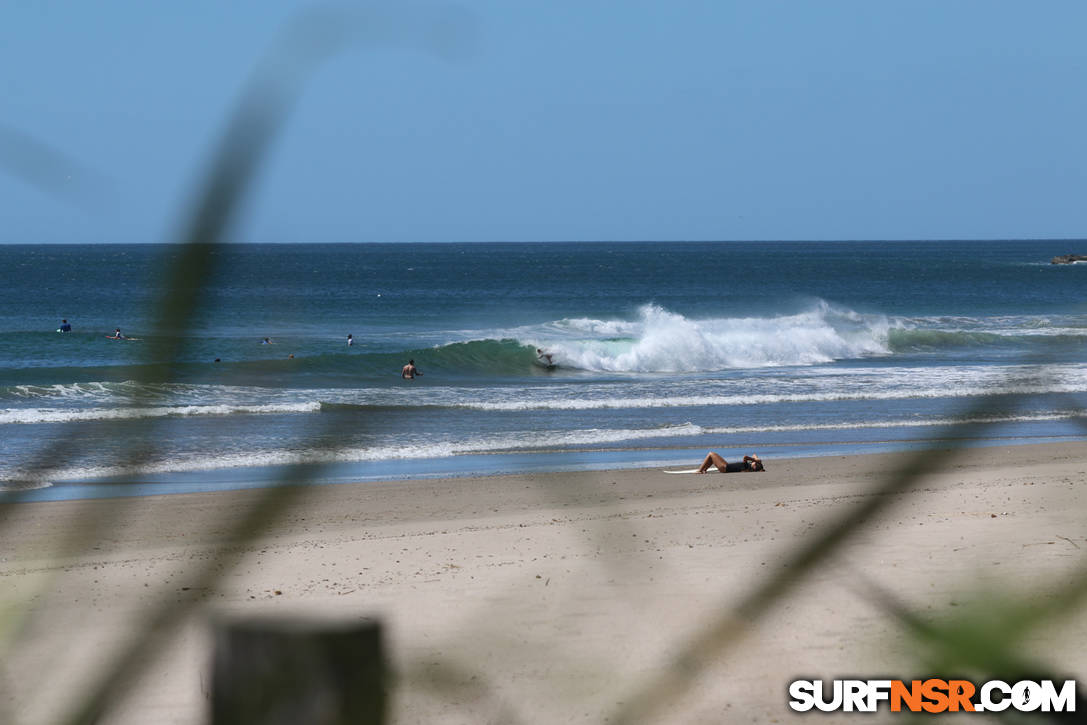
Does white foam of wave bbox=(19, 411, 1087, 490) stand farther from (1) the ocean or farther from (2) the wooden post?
(2) the wooden post

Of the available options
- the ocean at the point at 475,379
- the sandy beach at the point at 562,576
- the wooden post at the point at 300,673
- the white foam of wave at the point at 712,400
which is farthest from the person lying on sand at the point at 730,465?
the wooden post at the point at 300,673

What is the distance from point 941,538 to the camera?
25.6 feet

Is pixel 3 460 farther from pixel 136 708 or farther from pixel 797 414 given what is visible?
pixel 797 414

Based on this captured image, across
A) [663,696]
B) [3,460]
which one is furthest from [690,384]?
[663,696]

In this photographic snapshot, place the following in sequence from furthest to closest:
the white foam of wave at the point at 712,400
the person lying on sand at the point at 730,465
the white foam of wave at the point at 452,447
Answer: the white foam of wave at the point at 712,400
the white foam of wave at the point at 452,447
the person lying on sand at the point at 730,465

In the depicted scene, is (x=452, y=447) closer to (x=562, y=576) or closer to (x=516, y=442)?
(x=516, y=442)

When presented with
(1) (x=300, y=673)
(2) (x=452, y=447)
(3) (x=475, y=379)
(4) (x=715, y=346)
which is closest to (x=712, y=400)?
(2) (x=452, y=447)

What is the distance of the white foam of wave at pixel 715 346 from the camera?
30.1m

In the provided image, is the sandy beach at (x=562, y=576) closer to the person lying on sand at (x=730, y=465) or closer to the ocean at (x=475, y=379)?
the ocean at (x=475, y=379)

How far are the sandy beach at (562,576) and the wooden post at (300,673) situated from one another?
10mm

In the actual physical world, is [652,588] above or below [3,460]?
below

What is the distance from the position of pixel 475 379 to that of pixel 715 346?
7311 mm

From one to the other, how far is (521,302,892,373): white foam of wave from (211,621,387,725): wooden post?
94.2 feet

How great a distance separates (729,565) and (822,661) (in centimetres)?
353
